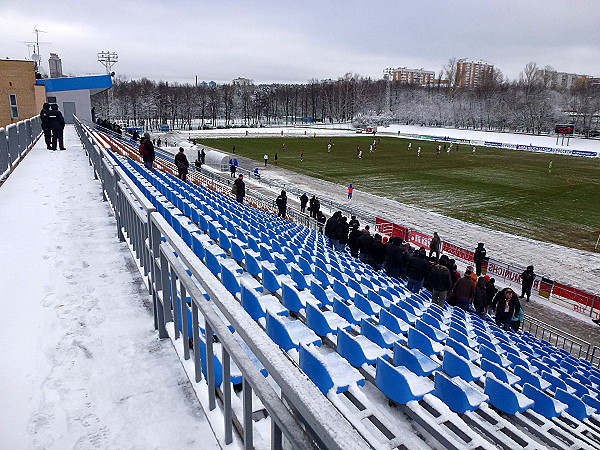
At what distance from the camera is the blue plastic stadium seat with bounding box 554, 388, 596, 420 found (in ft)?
19.8

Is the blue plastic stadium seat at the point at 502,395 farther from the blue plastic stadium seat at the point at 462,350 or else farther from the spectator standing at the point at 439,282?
the spectator standing at the point at 439,282

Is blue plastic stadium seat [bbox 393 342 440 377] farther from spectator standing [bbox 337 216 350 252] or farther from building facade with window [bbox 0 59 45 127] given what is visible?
building facade with window [bbox 0 59 45 127]

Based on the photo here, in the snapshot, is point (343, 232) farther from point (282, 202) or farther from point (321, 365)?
point (321, 365)

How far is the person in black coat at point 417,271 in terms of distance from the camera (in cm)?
1115

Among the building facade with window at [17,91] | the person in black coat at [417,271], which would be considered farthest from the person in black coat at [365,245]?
the building facade with window at [17,91]

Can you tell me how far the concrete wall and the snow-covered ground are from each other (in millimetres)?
35435

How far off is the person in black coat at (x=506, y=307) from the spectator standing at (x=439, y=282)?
142 cm

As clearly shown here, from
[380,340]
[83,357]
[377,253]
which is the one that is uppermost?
[83,357]

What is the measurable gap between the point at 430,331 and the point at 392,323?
736mm

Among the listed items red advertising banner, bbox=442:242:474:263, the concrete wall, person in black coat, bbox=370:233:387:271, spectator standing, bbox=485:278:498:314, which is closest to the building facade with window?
the concrete wall

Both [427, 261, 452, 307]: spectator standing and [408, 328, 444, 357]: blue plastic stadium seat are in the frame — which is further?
[427, 261, 452, 307]: spectator standing

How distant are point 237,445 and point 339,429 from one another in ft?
4.56

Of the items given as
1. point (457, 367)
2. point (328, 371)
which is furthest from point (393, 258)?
point (328, 371)

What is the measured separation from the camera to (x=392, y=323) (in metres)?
6.34
